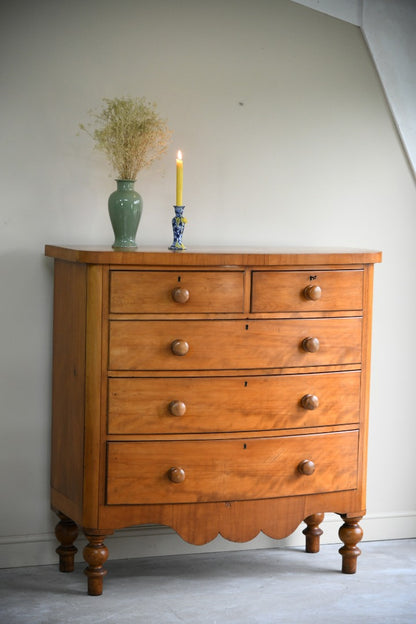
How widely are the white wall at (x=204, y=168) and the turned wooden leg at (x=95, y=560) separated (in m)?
0.36

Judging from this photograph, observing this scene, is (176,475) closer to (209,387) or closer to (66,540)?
(209,387)

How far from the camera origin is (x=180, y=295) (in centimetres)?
261

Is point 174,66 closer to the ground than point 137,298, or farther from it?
farther from it

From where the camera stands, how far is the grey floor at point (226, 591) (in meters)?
2.63

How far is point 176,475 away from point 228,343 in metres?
0.43

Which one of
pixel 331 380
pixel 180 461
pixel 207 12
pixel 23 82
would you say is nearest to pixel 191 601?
pixel 180 461

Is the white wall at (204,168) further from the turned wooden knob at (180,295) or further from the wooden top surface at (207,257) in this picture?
the turned wooden knob at (180,295)

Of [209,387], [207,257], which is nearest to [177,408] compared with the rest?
[209,387]

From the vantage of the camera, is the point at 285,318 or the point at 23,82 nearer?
the point at 285,318

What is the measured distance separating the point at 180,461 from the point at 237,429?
201mm

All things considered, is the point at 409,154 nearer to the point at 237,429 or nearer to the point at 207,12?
the point at 207,12

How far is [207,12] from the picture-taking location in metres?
Result: 3.12

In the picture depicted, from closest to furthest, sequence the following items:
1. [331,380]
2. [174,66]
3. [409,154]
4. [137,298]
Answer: [137,298]
[331,380]
[174,66]
[409,154]

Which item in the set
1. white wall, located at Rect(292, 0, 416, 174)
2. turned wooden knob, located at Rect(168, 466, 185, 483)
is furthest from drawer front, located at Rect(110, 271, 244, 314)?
white wall, located at Rect(292, 0, 416, 174)
